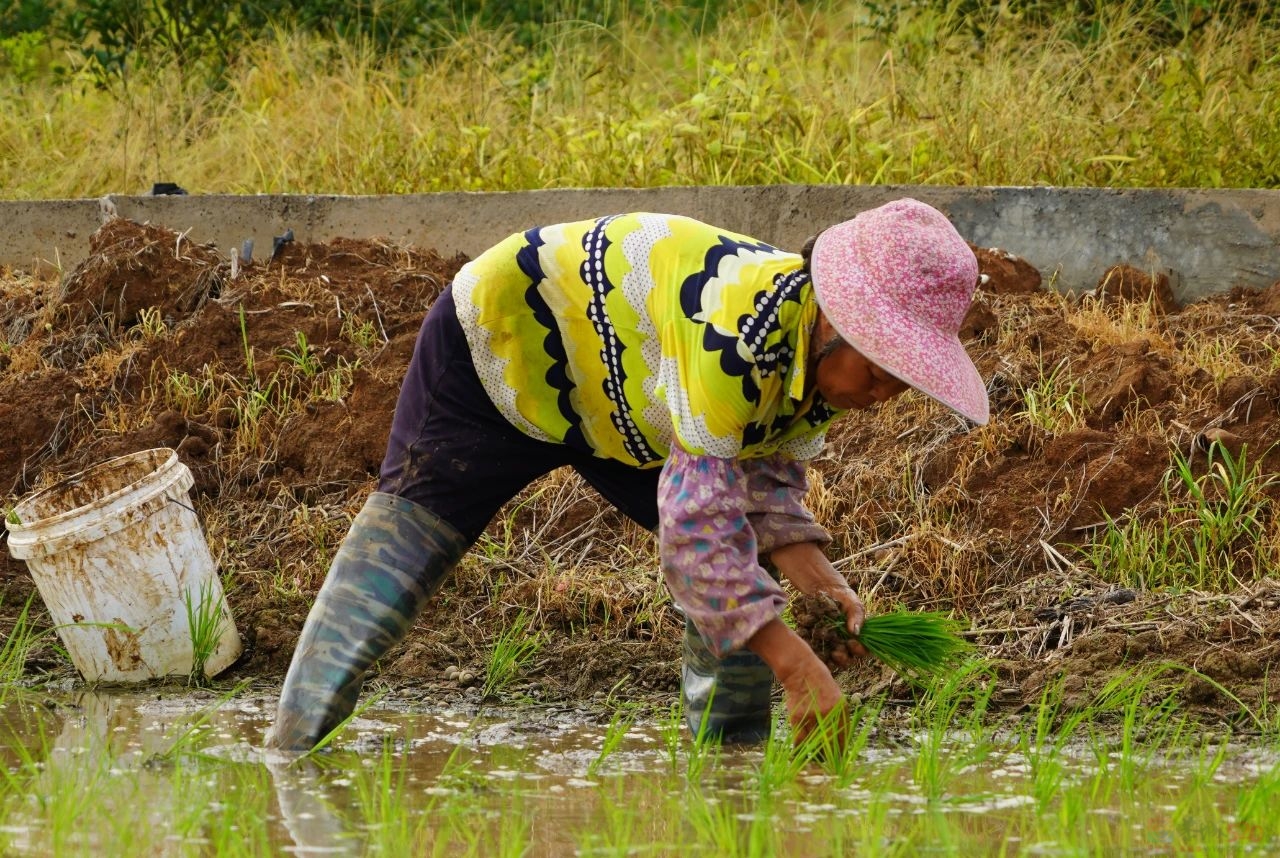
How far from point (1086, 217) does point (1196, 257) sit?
0.41m

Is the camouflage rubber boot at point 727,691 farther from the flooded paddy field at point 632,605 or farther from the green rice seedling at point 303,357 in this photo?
the green rice seedling at point 303,357

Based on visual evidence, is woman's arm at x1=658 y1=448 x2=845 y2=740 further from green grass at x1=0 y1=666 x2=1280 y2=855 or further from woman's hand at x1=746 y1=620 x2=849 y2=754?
green grass at x1=0 y1=666 x2=1280 y2=855

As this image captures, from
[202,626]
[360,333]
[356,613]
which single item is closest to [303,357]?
[360,333]

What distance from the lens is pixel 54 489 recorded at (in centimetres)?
457

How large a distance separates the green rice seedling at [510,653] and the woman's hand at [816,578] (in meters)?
1.21

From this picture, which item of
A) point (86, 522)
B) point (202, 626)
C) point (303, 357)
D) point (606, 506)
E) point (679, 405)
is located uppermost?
point (679, 405)

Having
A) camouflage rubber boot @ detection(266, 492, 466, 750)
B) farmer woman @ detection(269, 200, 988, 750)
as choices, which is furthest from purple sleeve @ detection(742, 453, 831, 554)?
camouflage rubber boot @ detection(266, 492, 466, 750)

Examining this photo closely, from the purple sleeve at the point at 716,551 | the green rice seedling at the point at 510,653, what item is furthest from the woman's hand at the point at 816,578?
the green rice seedling at the point at 510,653

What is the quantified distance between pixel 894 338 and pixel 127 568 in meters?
2.42

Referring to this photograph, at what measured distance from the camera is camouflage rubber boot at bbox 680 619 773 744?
12.4 ft

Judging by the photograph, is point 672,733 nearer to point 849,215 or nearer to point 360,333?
point 360,333

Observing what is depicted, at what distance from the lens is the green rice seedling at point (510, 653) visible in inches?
177

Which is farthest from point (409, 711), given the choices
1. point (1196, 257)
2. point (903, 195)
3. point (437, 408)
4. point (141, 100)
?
point (141, 100)

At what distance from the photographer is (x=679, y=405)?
300 cm
